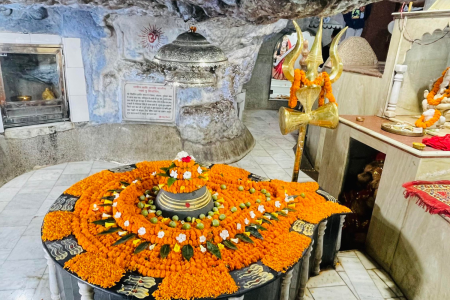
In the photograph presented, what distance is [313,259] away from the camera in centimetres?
350

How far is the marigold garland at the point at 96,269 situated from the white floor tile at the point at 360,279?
2.57m

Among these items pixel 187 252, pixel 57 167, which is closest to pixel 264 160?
pixel 57 167

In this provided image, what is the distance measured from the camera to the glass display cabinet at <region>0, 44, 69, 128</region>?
5.49m

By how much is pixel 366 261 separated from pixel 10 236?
4590mm

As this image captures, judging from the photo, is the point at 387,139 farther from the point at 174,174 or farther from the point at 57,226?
the point at 57,226

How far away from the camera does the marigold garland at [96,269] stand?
230 cm

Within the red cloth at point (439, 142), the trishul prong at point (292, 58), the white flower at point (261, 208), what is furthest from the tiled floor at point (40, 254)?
the trishul prong at point (292, 58)

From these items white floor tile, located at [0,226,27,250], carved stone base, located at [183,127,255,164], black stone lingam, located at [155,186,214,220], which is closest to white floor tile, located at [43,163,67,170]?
white floor tile, located at [0,226,27,250]

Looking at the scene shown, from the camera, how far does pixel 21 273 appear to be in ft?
11.3

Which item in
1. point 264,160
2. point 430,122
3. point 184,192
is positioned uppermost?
point 430,122

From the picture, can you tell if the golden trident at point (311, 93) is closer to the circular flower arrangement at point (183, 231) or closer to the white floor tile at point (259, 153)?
the circular flower arrangement at point (183, 231)

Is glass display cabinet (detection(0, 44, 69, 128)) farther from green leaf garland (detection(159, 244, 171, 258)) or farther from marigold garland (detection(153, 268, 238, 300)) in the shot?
→ marigold garland (detection(153, 268, 238, 300))

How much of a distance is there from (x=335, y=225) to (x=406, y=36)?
111 inches

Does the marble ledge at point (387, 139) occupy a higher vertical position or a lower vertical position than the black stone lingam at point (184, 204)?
higher
